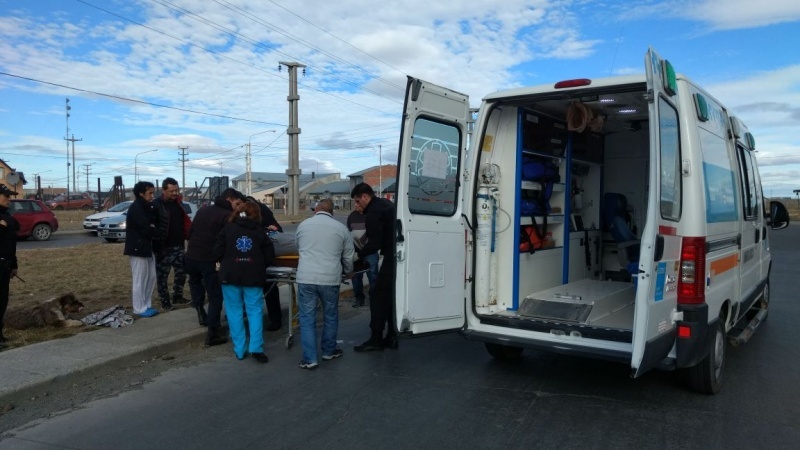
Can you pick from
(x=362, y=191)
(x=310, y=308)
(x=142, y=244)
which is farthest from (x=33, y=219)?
(x=310, y=308)

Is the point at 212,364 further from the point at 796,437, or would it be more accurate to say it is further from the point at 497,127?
the point at 796,437

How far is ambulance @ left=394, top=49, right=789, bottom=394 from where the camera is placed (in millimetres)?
4242

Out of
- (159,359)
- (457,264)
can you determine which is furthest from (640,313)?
(159,359)

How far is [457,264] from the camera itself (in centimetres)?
543

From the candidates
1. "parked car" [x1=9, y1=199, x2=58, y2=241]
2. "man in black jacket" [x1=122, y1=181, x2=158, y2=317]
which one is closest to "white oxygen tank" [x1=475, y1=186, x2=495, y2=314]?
"man in black jacket" [x1=122, y1=181, x2=158, y2=317]

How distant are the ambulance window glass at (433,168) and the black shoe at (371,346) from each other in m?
2.12

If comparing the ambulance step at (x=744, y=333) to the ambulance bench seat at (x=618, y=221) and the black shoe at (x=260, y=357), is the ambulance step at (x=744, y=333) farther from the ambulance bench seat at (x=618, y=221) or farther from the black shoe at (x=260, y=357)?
the black shoe at (x=260, y=357)

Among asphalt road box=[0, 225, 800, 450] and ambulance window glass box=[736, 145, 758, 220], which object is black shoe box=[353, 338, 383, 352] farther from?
ambulance window glass box=[736, 145, 758, 220]

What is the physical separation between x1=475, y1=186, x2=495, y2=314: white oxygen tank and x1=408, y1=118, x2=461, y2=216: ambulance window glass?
13.7 inches

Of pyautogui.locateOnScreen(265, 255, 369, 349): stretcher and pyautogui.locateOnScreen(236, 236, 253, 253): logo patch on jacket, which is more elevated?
pyautogui.locateOnScreen(236, 236, 253, 253): logo patch on jacket

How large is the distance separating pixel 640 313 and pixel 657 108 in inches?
53.7

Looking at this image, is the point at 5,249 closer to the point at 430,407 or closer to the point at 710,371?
the point at 430,407

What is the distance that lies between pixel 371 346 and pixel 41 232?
66.6 feet

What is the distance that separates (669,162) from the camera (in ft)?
13.9
